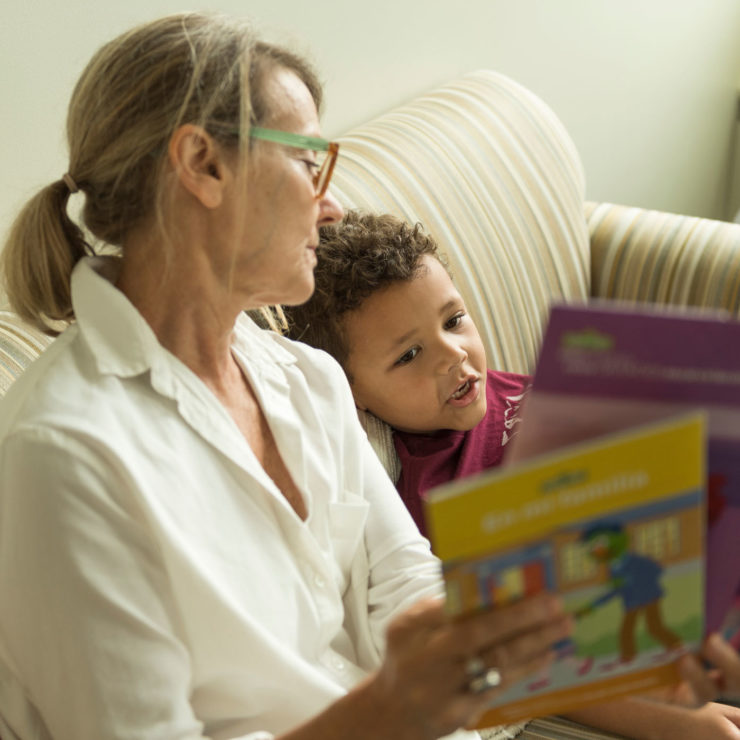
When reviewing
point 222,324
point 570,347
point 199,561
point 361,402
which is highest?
point 570,347

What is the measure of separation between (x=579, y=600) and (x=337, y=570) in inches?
18.8

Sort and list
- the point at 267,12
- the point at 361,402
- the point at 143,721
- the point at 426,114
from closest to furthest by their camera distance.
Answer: the point at 143,721 → the point at 361,402 → the point at 267,12 → the point at 426,114

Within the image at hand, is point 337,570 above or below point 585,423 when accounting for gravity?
below

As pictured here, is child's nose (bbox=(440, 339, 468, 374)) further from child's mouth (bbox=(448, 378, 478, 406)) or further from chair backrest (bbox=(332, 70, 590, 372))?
chair backrest (bbox=(332, 70, 590, 372))

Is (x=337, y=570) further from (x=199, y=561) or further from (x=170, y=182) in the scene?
(x=170, y=182)

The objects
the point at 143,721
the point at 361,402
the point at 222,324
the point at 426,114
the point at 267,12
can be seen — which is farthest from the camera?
the point at 426,114

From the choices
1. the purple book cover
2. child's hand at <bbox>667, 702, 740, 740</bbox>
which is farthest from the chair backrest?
the purple book cover

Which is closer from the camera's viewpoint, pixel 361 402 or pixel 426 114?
pixel 361 402

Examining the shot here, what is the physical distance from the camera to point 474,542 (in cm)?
68

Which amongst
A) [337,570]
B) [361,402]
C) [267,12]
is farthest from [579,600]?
[267,12]

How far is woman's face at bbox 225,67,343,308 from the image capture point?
1.01m

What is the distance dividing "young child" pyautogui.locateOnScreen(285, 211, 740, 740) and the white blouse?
0.33 m

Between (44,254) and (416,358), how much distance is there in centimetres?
63

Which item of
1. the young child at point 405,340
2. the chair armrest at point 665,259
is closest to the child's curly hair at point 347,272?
the young child at point 405,340
